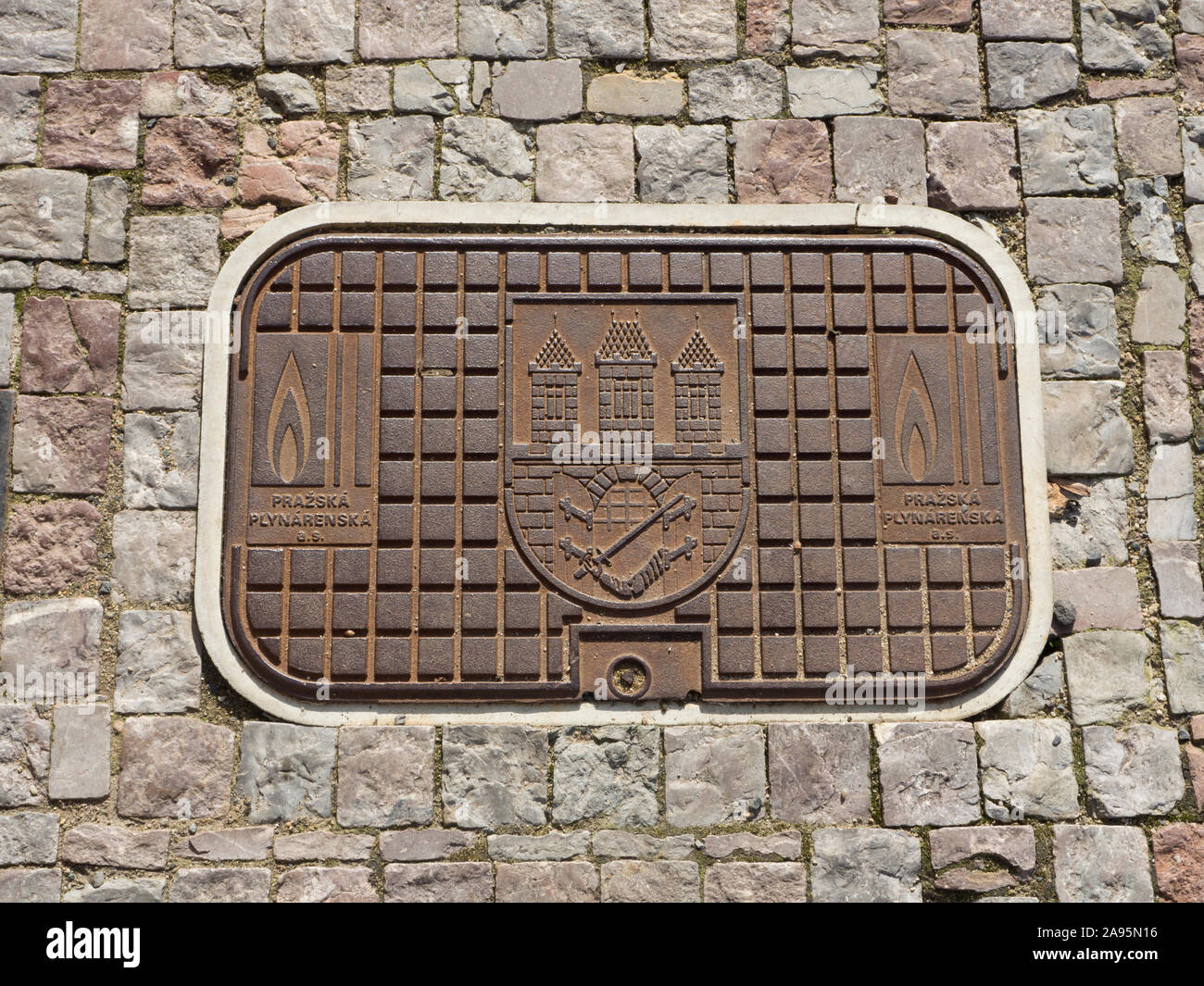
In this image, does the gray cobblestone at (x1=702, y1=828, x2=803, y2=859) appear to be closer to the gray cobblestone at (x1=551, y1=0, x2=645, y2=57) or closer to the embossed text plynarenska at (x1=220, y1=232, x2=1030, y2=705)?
the embossed text plynarenska at (x1=220, y1=232, x2=1030, y2=705)

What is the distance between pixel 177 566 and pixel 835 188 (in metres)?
4.05

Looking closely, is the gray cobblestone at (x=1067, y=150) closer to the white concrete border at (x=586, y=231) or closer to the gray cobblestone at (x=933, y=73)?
the gray cobblestone at (x=933, y=73)

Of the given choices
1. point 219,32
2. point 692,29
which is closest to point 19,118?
point 219,32

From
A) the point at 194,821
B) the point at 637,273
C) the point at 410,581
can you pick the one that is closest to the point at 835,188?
the point at 637,273

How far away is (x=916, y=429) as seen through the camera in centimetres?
501

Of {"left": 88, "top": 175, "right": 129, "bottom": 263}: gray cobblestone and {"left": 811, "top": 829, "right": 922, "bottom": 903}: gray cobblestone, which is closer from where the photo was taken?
{"left": 811, "top": 829, "right": 922, "bottom": 903}: gray cobblestone

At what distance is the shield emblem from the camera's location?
4.90 metres

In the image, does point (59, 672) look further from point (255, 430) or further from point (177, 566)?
point (255, 430)

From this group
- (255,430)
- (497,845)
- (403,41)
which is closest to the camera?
(497,845)

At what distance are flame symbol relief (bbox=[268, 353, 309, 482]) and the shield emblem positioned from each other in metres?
1.07

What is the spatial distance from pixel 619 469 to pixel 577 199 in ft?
4.99

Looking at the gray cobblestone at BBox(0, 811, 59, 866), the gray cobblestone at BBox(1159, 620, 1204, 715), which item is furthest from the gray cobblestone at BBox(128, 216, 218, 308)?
the gray cobblestone at BBox(1159, 620, 1204, 715)

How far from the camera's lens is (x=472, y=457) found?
4984mm

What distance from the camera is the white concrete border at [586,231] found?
188 inches
